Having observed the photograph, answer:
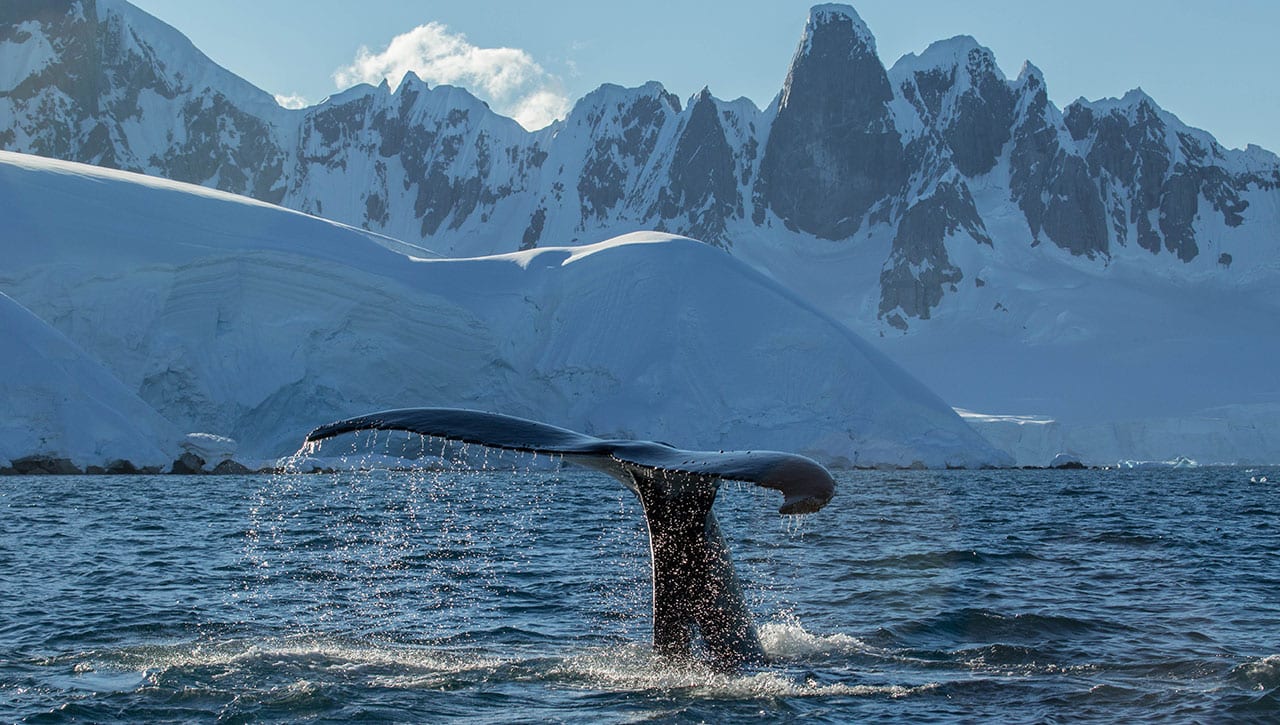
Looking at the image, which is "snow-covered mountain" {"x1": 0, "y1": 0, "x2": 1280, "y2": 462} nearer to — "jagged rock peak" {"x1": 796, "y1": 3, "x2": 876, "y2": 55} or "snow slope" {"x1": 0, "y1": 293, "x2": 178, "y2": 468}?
"jagged rock peak" {"x1": 796, "y1": 3, "x2": 876, "y2": 55}

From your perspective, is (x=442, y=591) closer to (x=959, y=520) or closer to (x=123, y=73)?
(x=959, y=520)

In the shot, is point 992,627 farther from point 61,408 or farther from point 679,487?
point 61,408

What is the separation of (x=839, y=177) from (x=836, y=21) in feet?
74.0

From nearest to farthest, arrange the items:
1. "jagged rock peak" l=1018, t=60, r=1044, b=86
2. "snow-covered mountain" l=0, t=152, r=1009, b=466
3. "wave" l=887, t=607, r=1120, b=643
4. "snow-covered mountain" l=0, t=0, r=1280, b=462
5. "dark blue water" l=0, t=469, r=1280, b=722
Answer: "dark blue water" l=0, t=469, r=1280, b=722
"wave" l=887, t=607, r=1120, b=643
"snow-covered mountain" l=0, t=152, r=1009, b=466
"snow-covered mountain" l=0, t=0, r=1280, b=462
"jagged rock peak" l=1018, t=60, r=1044, b=86

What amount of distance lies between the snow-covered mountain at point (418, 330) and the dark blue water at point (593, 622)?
120 ft

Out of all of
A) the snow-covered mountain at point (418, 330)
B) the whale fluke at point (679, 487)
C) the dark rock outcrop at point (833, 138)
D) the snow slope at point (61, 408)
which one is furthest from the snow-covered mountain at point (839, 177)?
the whale fluke at point (679, 487)

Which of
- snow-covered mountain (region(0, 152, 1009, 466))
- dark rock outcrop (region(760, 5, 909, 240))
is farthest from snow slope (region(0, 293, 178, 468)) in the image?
dark rock outcrop (region(760, 5, 909, 240))

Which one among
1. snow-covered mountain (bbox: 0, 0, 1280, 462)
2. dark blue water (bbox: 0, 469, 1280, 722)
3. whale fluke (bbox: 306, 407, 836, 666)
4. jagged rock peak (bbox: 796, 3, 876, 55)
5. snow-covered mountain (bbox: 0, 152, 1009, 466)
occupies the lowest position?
dark blue water (bbox: 0, 469, 1280, 722)

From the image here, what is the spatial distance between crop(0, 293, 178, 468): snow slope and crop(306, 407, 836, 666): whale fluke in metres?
41.8

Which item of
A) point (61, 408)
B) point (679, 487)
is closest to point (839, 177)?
point (61, 408)

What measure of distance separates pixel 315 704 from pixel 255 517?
1815 centimetres

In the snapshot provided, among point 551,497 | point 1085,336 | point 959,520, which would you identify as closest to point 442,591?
point 959,520

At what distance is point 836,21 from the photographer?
576 feet

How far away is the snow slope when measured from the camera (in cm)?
4466
